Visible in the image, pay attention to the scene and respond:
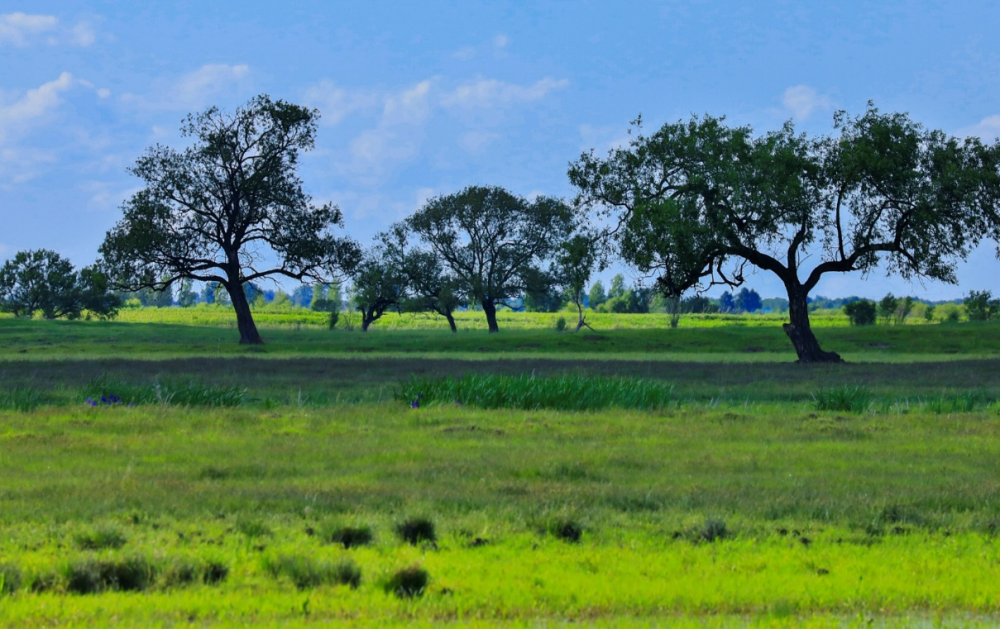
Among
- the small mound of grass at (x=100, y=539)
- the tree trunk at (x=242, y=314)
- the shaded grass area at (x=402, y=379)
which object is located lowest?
the shaded grass area at (x=402, y=379)

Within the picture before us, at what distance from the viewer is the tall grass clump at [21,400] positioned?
16.1 metres

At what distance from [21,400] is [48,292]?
95.1m

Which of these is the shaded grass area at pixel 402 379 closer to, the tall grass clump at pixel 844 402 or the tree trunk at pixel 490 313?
the tall grass clump at pixel 844 402

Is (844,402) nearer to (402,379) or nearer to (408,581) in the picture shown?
(402,379)

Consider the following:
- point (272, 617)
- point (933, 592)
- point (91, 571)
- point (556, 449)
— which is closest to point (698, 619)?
point (933, 592)

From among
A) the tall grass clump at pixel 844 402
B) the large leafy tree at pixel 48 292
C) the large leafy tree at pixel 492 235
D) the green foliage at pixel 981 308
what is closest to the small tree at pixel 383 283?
the large leafy tree at pixel 492 235

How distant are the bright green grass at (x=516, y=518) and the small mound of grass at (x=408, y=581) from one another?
0.10m

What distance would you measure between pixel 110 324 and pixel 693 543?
234 feet

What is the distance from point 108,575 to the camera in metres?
5.66

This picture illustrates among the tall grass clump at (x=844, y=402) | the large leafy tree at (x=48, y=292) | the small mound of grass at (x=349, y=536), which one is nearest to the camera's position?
the small mound of grass at (x=349, y=536)

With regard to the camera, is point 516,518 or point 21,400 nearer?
point 516,518

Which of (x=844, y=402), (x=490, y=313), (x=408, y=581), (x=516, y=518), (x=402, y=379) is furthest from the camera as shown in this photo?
(x=490, y=313)

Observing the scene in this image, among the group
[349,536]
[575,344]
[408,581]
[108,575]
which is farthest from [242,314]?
[408,581]

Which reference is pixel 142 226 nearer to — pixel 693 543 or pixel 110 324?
pixel 110 324
